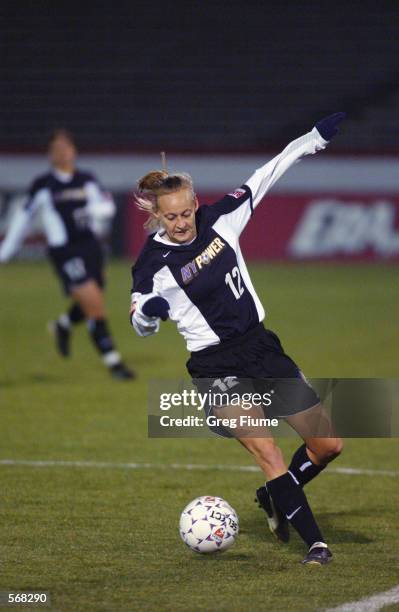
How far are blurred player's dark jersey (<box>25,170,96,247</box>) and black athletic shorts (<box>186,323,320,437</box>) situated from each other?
6.55 m

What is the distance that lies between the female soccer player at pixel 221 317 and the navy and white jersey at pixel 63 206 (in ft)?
20.9

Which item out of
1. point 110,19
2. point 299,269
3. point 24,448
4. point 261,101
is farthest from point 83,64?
point 24,448

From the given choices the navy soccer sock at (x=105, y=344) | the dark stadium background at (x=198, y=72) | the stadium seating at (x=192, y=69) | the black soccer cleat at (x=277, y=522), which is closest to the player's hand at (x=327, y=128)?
the black soccer cleat at (x=277, y=522)

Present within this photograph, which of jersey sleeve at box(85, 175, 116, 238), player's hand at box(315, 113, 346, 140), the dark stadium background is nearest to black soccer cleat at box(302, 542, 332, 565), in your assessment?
player's hand at box(315, 113, 346, 140)

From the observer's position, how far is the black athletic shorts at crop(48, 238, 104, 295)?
12.0m

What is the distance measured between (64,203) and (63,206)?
0.11 ft

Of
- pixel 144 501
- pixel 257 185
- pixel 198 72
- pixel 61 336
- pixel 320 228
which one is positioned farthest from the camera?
pixel 198 72

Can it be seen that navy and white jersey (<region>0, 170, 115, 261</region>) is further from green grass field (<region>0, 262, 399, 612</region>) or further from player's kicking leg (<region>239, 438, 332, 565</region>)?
player's kicking leg (<region>239, 438, 332, 565</region>)

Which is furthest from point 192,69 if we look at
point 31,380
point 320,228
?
point 31,380

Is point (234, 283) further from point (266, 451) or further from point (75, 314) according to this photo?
point (75, 314)

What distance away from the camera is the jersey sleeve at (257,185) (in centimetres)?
596

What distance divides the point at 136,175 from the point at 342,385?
17.2 m

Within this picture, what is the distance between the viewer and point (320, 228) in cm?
2325

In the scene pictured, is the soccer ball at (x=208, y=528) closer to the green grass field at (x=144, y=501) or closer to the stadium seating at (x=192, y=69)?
the green grass field at (x=144, y=501)
